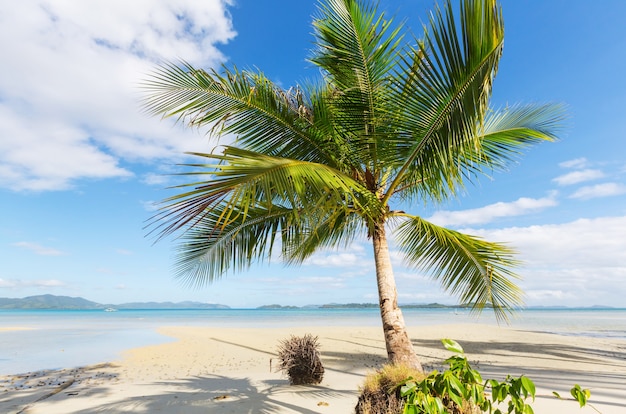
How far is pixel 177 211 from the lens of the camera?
10.2 feet

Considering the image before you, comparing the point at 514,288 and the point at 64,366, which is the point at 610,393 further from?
the point at 64,366

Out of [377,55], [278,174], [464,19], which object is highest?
[377,55]

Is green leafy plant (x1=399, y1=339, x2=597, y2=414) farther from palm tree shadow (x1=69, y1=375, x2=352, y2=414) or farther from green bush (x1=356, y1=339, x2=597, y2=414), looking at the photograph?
palm tree shadow (x1=69, y1=375, x2=352, y2=414)

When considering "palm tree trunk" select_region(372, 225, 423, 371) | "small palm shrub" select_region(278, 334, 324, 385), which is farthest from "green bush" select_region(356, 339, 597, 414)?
"small palm shrub" select_region(278, 334, 324, 385)

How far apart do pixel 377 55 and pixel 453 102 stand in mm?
1426

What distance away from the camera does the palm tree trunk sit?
5098mm

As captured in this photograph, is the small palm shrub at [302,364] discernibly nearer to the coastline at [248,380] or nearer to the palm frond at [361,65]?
the coastline at [248,380]

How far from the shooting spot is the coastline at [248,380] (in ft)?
20.7

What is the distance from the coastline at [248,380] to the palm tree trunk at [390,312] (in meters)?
1.58

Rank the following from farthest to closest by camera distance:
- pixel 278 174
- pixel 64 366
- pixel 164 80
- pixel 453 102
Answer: pixel 64 366 → pixel 164 80 → pixel 453 102 → pixel 278 174

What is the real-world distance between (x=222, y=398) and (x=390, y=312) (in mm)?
3428

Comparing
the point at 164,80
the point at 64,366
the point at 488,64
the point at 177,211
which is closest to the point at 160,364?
the point at 64,366

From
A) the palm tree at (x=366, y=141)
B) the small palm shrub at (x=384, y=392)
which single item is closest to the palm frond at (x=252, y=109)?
the palm tree at (x=366, y=141)

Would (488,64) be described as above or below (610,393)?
above
